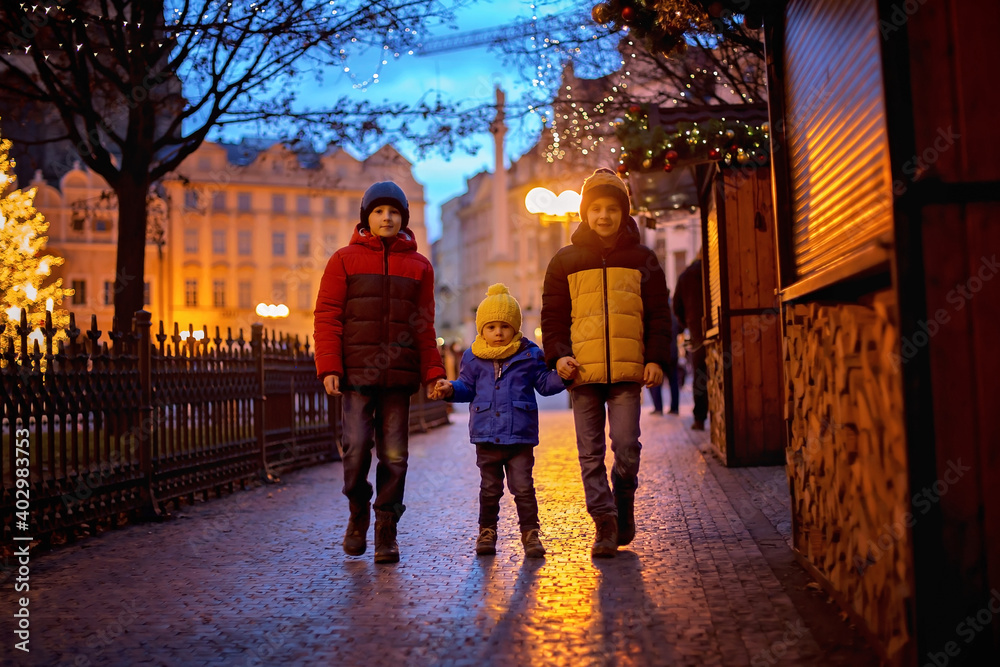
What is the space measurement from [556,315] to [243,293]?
224 feet

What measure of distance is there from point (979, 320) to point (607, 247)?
2.85m

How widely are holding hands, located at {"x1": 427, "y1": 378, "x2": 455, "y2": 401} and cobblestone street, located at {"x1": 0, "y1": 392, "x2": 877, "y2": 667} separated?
92cm

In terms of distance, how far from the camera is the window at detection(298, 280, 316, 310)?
237 ft

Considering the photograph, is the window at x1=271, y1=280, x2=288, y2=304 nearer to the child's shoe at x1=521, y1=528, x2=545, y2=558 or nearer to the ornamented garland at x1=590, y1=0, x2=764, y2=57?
the ornamented garland at x1=590, y1=0, x2=764, y2=57

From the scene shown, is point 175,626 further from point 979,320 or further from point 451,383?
point 979,320

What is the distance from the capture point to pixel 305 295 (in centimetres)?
7231

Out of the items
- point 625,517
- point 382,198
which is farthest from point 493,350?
point 625,517

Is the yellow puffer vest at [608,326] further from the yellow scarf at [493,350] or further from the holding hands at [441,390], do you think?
the holding hands at [441,390]

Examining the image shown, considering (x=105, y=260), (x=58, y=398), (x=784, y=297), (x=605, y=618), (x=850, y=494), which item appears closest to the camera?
(x=850, y=494)

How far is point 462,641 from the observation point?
12.5ft

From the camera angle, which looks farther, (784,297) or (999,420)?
(784,297)

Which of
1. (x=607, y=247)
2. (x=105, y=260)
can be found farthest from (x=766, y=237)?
(x=105, y=260)

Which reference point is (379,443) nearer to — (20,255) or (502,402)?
(502,402)

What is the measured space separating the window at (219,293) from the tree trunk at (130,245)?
2315 inches
